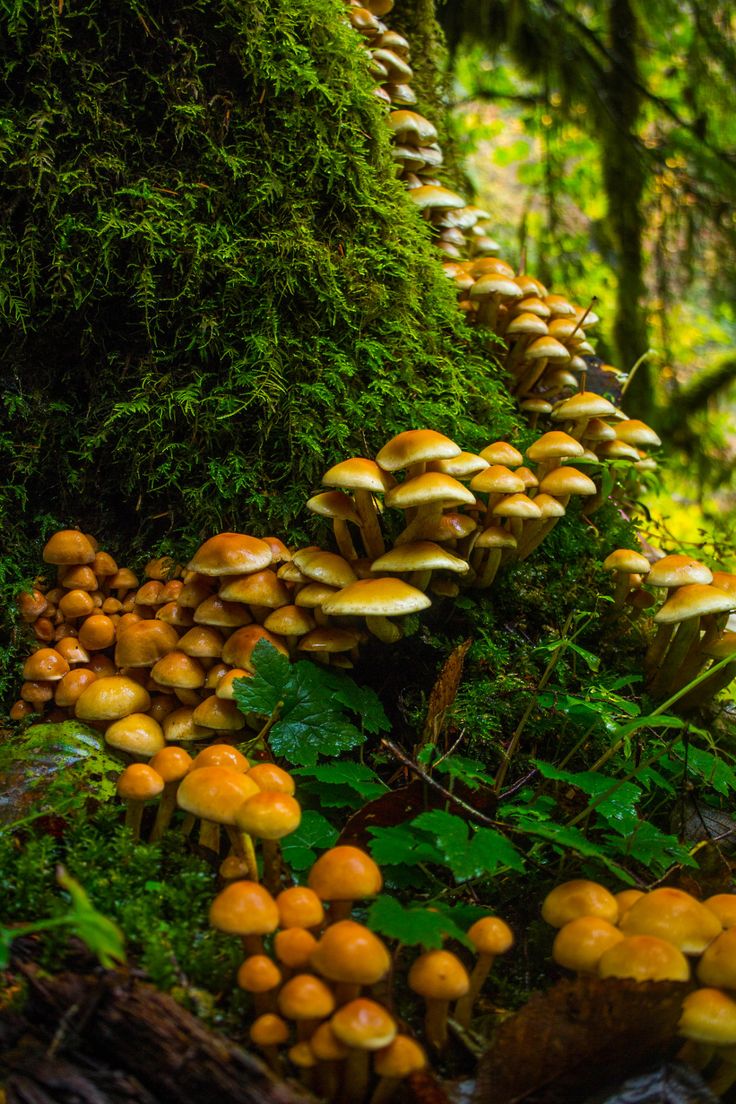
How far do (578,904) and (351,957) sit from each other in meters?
0.60

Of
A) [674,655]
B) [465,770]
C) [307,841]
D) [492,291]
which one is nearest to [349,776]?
[307,841]

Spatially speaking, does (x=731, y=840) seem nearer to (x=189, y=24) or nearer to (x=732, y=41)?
(x=189, y=24)

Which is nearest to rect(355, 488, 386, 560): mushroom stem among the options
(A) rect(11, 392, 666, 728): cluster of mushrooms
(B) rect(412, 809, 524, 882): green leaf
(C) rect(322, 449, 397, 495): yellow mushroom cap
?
(A) rect(11, 392, 666, 728): cluster of mushrooms

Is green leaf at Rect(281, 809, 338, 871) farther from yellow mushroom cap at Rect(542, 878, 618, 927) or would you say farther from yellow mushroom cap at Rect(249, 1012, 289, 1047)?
Result: yellow mushroom cap at Rect(542, 878, 618, 927)

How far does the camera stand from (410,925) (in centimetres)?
157

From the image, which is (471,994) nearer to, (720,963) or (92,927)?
(720,963)

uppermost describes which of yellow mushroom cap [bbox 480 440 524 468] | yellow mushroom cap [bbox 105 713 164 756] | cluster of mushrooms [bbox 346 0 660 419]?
cluster of mushrooms [bbox 346 0 660 419]

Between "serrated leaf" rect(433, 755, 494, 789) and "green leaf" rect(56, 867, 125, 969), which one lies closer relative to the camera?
"green leaf" rect(56, 867, 125, 969)

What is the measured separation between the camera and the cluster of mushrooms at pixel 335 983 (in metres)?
1.39

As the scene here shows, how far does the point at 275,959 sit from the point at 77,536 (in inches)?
64.0

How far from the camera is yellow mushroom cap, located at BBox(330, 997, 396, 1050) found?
1335 millimetres

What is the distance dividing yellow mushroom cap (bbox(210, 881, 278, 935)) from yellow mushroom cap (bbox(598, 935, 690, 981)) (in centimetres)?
70

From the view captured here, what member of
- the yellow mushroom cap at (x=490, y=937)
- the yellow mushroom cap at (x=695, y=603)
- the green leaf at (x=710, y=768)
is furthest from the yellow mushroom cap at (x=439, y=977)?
the yellow mushroom cap at (x=695, y=603)

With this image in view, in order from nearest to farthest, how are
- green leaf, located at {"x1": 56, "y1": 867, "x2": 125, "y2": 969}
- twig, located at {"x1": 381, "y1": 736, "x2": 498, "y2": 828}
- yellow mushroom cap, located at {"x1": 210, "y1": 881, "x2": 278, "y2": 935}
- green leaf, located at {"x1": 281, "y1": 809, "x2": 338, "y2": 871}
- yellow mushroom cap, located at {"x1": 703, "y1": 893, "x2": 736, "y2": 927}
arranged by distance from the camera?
green leaf, located at {"x1": 56, "y1": 867, "x2": 125, "y2": 969} < yellow mushroom cap, located at {"x1": 210, "y1": 881, "x2": 278, "y2": 935} < yellow mushroom cap, located at {"x1": 703, "y1": 893, "x2": 736, "y2": 927} < green leaf, located at {"x1": 281, "y1": 809, "x2": 338, "y2": 871} < twig, located at {"x1": 381, "y1": 736, "x2": 498, "y2": 828}
